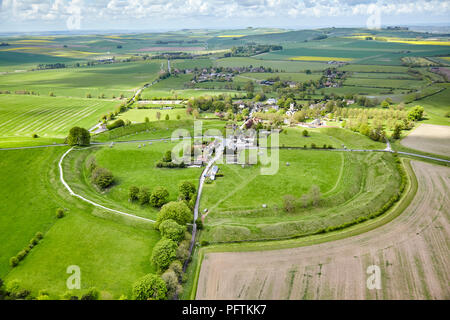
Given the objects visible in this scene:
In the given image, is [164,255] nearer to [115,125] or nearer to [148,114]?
[115,125]

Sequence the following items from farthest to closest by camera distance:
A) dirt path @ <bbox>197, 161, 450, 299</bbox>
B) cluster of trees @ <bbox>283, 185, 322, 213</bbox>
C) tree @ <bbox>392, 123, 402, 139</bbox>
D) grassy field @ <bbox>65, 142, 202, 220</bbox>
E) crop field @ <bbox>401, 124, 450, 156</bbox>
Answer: tree @ <bbox>392, 123, 402, 139</bbox> < crop field @ <bbox>401, 124, 450, 156</bbox> < grassy field @ <bbox>65, 142, 202, 220</bbox> < cluster of trees @ <bbox>283, 185, 322, 213</bbox> < dirt path @ <bbox>197, 161, 450, 299</bbox>

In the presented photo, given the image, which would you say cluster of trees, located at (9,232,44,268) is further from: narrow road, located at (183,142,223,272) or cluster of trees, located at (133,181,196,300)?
narrow road, located at (183,142,223,272)

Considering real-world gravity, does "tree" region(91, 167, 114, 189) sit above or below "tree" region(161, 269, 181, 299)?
above

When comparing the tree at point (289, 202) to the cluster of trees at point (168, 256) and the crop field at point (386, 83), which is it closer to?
the cluster of trees at point (168, 256)

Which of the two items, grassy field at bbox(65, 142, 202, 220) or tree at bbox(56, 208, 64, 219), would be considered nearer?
tree at bbox(56, 208, 64, 219)

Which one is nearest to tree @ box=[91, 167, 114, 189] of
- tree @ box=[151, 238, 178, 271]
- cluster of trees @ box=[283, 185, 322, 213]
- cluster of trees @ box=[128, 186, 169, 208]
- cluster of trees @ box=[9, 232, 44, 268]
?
cluster of trees @ box=[128, 186, 169, 208]

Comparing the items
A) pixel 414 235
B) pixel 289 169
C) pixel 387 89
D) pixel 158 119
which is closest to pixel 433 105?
pixel 387 89

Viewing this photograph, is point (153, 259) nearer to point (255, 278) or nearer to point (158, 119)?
point (255, 278)
